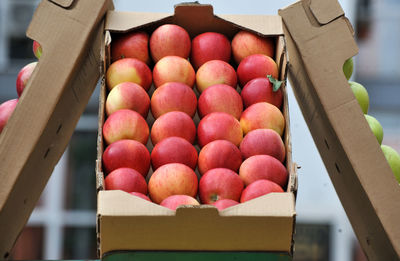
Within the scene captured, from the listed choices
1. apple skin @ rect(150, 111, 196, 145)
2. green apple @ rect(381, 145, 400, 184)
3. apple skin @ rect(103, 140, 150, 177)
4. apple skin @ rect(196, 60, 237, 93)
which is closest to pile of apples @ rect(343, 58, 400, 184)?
green apple @ rect(381, 145, 400, 184)

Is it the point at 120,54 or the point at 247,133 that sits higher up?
the point at 120,54

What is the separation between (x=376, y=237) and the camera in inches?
40.6

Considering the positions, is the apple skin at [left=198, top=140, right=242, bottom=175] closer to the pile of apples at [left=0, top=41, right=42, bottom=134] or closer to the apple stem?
the apple stem

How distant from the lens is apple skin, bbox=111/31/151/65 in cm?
118

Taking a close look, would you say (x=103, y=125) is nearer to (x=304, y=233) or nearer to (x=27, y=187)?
(x=27, y=187)

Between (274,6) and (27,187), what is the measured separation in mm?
2220

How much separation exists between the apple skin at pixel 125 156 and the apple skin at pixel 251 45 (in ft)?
1.07

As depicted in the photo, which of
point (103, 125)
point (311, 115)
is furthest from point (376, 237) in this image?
point (103, 125)

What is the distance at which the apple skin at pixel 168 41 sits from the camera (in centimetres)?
118

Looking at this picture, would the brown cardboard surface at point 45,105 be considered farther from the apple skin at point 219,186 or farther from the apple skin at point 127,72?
the apple skin at point 219,186

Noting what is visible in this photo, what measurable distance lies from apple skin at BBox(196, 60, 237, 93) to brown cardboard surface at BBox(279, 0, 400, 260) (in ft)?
0.46

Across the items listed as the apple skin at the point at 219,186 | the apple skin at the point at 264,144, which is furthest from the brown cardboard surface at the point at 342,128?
the apple skin at the point at 219,186

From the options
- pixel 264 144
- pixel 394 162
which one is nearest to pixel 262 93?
pixel 264 144

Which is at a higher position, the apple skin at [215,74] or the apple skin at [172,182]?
the apple skin at [215,74]
